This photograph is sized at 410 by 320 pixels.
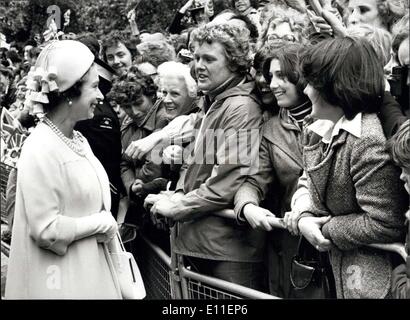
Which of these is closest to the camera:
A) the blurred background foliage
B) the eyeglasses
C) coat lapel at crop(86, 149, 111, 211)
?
coat lapel at crop(86, 149, 111, 211)

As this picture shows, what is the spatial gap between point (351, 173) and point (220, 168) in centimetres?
90

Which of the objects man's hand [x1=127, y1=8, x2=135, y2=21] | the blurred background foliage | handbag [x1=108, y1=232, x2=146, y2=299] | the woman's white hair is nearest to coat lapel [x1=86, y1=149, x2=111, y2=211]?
handbag [x1=108, y1=232, x2=146, y2=299]

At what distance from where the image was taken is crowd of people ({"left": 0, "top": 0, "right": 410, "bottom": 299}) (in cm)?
282

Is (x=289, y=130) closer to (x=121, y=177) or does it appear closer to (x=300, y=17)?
(x=300, y=17)

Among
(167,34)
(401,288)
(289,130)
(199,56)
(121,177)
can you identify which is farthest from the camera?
(167,34)

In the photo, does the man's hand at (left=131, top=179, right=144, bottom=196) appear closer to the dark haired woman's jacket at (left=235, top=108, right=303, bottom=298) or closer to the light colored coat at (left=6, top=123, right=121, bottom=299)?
the dark haired woman's jacket at (left=235, top=108, right=303, bottom=298)

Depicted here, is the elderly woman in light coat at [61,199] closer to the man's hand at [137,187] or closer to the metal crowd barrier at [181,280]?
the metal crowd barrier at [181,280]

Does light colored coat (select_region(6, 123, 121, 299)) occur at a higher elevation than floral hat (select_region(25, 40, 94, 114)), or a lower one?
lower

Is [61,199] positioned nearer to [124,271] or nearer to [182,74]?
[124,271]

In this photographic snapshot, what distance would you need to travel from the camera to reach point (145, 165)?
437 centimetres

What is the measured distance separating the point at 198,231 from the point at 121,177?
1.05 metres

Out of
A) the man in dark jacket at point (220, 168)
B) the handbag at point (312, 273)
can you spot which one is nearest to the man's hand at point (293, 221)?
the handbag at point (312, 273)

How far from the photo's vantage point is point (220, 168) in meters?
3.55

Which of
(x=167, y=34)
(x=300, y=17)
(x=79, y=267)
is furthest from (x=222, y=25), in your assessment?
(x=167, y=34)
